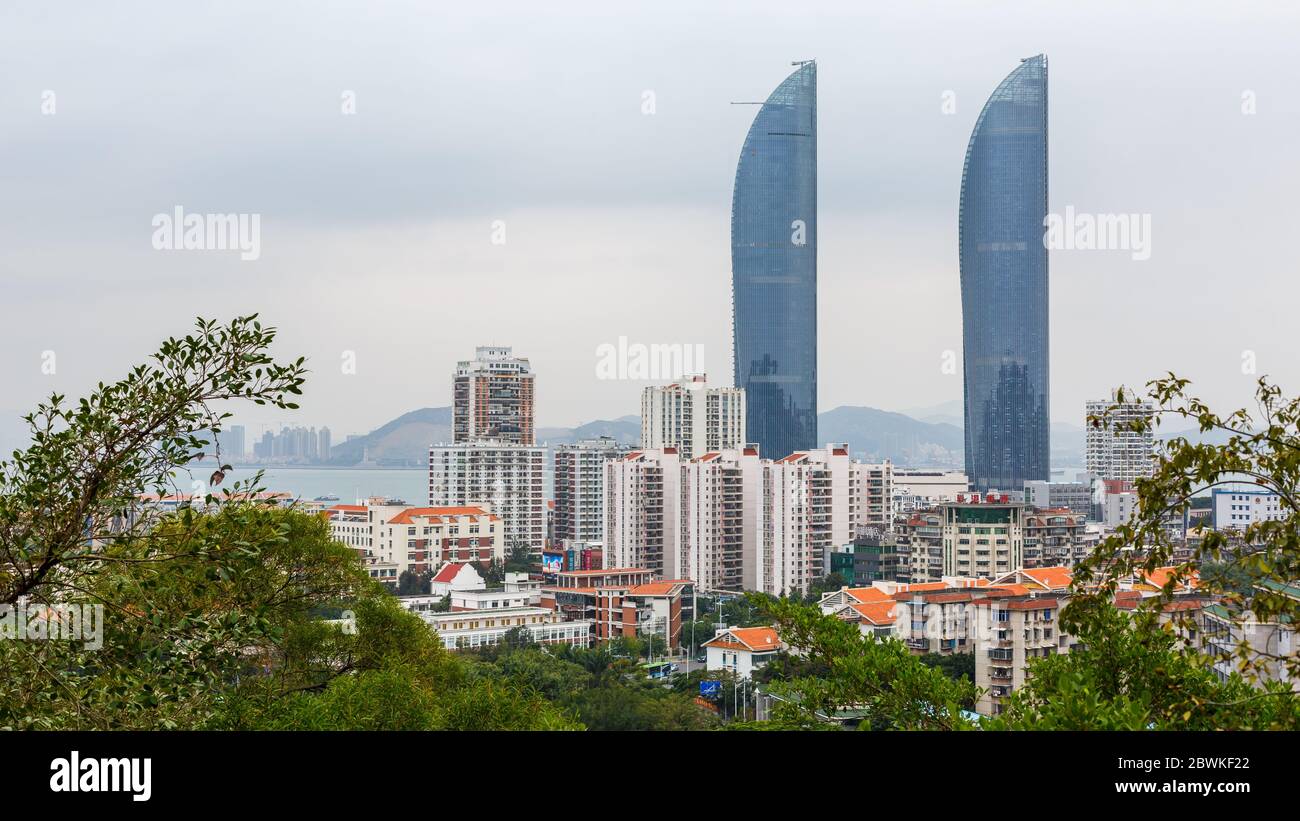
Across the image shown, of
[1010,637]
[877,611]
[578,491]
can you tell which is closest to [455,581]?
[578,491]

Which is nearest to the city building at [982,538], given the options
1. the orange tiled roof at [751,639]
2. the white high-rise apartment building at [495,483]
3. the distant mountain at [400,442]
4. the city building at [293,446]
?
the orange tiled roof at [751,639]

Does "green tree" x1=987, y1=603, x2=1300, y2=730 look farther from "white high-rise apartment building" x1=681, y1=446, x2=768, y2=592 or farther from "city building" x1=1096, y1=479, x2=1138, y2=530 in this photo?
"white high-rise apartment building" x1=681, y1=446, x2=768, y2=592

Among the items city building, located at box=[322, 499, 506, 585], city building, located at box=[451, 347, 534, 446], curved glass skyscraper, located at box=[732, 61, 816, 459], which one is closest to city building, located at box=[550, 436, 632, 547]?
city building, located at box=[451, 347, 534, 446]

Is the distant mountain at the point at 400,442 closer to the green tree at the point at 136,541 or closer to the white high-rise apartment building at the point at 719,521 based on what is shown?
the white high-rise apartment building at the point at 719,521

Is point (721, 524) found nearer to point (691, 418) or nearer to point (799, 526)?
point (799, 526)
